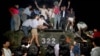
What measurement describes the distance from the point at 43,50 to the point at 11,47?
2.14 ft

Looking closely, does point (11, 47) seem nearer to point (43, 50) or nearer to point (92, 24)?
point (43, 50)

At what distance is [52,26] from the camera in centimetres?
682

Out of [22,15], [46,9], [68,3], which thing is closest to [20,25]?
[22,15]

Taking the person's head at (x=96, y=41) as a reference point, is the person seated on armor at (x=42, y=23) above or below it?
above

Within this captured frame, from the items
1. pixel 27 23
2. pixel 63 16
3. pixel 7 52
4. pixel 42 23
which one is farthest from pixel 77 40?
pixel 7 52

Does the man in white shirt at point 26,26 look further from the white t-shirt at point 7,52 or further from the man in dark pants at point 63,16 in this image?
the man in dark pants at point 63,16

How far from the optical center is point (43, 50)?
6.75 metres

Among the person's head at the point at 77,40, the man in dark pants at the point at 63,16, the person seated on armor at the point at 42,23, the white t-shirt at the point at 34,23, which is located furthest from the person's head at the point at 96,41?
the white t-shirt at the point at 34,23

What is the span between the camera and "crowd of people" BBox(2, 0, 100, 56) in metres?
6.75

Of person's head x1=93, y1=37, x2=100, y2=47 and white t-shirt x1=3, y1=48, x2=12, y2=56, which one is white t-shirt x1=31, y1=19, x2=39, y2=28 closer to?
white t-shirt x1=3, y1=48, x2=12, y2=56

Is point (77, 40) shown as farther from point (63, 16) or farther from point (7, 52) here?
point (7, 52)

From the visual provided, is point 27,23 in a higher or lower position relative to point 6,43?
higher

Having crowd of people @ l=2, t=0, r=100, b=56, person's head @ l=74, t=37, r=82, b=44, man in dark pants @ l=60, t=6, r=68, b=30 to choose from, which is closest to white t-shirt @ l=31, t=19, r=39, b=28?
crowd of people @ l=2, t=0, r=100, b=56

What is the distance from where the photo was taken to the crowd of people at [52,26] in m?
6.75
